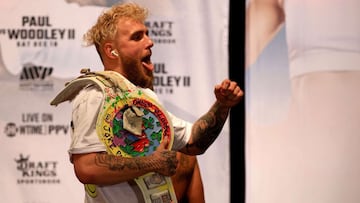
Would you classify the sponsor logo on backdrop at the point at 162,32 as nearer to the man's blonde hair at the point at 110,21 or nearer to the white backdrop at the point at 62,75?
the white backdrop at the point at 62,75

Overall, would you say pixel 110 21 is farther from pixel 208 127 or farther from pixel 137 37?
pixel 208 127

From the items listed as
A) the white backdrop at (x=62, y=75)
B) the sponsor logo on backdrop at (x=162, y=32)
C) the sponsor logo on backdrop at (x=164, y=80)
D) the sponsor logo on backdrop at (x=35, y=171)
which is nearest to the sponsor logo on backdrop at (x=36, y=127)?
the white backdrop at (x=62, y=75)

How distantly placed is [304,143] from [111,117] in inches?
47.4

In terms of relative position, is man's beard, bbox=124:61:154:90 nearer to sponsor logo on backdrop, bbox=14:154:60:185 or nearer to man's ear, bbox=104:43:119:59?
man's ear, bbox=104:43:119:59

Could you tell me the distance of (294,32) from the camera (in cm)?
309

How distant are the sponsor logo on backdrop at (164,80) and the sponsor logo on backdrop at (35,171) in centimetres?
55

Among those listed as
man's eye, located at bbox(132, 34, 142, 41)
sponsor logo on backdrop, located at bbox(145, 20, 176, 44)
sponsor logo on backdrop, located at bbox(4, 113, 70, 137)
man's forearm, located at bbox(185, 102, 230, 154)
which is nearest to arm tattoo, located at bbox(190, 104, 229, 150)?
man's forearm, located at bbox(185, 102, 230, 154)

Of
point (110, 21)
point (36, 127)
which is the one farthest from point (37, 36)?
point (110, 21)

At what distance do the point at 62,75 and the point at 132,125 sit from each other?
1002 mm

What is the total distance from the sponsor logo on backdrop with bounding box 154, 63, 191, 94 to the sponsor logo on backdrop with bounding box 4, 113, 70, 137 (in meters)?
0.43

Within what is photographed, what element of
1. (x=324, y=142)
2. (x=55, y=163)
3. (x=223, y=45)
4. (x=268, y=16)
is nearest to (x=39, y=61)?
(x=55, y=163)

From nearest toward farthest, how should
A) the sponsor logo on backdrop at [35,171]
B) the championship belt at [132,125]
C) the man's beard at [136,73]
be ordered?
the championship belt at [132,125], the man's beard at [136,73], the sponsor logo on backdrop at [35,171]

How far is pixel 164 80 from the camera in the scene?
10.0ft

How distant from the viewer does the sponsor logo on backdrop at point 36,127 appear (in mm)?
3043
